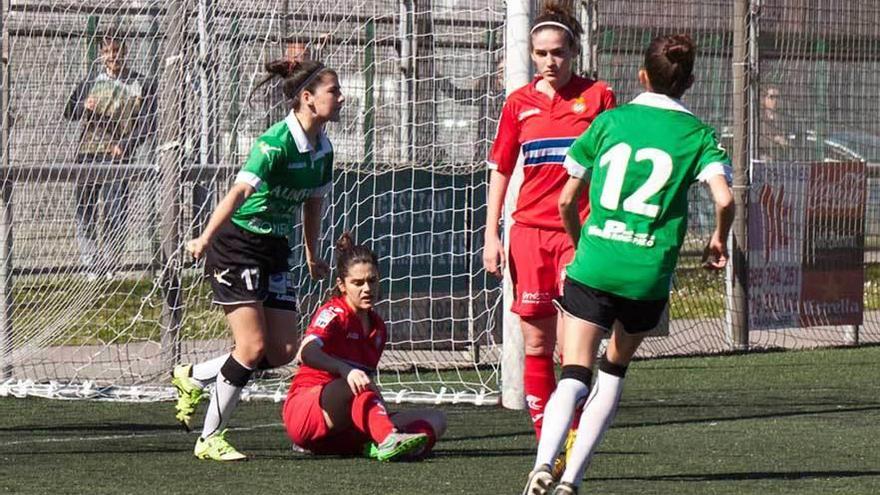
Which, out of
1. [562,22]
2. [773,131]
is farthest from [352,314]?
[773,131]

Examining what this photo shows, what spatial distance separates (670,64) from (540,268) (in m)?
1.45

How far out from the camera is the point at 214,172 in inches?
437

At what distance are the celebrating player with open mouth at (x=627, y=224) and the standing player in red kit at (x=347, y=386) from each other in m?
1.50

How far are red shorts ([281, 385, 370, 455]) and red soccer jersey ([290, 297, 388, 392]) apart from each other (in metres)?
0.10

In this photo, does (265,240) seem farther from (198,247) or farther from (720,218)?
(720,218)

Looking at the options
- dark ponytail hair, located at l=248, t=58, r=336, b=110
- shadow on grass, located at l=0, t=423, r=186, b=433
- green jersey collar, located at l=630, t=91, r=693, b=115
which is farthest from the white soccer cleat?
shadow on grass, located at l=0, t=423, r=186, b=433

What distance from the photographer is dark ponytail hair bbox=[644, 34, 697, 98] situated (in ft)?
20.3

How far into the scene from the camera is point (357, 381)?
24.5ft

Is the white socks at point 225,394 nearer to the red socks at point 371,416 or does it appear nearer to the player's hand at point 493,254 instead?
the red socks at point 371,416

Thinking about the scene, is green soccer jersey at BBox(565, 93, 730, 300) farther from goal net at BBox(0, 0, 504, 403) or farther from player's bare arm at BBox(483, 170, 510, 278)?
goal net at BBox(0, 0, 504, 403)

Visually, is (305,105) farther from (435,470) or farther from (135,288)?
(135,288)

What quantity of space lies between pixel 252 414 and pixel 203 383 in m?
1.58

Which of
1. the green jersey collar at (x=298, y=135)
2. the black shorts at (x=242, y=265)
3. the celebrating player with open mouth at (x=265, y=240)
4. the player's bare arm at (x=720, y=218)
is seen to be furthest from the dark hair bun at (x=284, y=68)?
the player's bare arm at (x=720, y=218)

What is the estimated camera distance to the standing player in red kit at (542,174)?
7.34 metres
